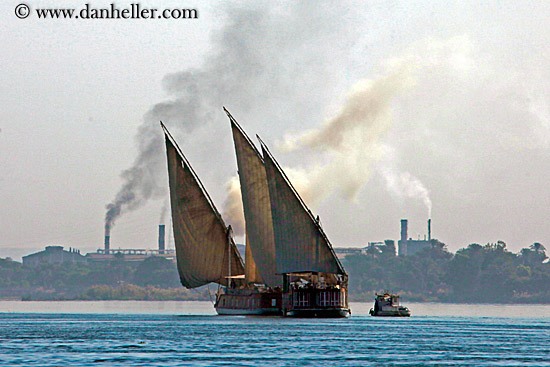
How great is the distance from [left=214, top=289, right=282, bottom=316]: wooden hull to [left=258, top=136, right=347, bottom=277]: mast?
17.2 m

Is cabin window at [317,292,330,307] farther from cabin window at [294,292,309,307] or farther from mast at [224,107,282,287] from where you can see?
mast at [224,107,282,287]

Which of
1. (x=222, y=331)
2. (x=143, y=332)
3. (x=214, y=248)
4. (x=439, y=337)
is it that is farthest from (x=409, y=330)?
(x=214, y=248)

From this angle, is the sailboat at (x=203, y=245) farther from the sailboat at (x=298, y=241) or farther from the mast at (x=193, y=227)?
the sailboat at (x=298, y=241)

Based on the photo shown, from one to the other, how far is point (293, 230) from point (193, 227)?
856 inches

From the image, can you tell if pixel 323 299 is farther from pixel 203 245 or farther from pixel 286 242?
pixel 203 245

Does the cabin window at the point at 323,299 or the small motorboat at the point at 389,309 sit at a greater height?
the cabin window at the point at 323,299

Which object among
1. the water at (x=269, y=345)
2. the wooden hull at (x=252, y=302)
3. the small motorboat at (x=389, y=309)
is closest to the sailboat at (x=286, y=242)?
the wooden hull at (x=252, y=302)

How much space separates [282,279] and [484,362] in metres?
66.1

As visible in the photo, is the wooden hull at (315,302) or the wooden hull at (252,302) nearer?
Answer: the wooden hull at (315,302)

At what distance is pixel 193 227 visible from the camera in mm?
162625

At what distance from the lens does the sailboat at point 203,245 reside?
16212cm

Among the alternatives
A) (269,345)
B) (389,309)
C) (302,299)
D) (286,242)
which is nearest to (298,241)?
(286,242)

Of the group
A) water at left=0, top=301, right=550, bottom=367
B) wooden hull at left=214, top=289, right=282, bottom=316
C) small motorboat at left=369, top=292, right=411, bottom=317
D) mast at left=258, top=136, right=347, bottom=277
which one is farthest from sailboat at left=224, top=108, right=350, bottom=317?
small motorboat at left=369, top=292, right=411, bottom=317

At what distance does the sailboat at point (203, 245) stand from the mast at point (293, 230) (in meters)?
17.9
